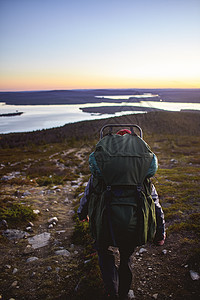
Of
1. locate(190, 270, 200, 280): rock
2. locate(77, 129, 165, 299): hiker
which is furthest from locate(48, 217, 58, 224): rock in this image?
locate(190, 270, 200, 280): rock

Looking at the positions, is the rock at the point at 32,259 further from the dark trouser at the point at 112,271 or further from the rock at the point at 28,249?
the dark trouser at the point at 112,271

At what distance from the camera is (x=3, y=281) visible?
12.7 feet

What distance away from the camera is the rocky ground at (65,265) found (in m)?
3.57

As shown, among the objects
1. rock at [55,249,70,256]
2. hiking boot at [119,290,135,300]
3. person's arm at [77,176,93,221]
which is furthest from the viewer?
rock at [55,249,70,256]

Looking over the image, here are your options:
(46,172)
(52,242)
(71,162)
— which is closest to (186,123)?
(71,162)

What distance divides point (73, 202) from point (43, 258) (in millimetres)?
3881

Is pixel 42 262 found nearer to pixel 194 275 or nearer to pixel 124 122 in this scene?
pixel 194 275

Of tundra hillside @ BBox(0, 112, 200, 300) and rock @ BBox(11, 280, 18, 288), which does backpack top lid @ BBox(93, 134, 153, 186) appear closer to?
tundra hillside @ BBox(0, 112, 200, 300)

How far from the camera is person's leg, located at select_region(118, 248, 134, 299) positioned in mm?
2775

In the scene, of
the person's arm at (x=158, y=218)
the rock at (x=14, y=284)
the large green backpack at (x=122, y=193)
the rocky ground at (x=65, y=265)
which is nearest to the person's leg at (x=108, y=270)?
the large green backpack at (x=122, y=193)

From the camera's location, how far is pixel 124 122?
125 feet

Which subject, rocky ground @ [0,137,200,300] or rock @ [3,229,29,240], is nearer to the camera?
rocky ground @ [0,137,200,300]

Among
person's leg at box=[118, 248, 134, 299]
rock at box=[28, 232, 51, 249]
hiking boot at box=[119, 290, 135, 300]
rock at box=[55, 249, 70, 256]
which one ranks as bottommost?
rock at box=[28, 232, 51, 249]

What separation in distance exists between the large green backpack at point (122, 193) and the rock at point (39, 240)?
3432 mm
